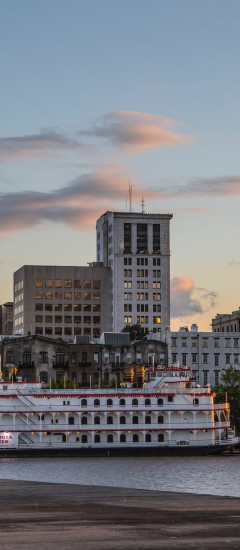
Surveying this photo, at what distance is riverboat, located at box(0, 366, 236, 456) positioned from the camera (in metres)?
103

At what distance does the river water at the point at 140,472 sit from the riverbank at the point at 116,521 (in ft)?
43.3

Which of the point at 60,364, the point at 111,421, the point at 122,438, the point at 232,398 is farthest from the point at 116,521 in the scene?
the point at 60,364

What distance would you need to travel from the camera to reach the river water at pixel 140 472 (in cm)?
6762

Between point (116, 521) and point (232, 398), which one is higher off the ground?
point (232, 398)

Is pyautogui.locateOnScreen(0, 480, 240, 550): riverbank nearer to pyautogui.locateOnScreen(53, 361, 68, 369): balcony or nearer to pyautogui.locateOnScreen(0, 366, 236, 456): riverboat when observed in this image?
pyautogui.locateOnScreen(0, 366, 236, 456): riverboat

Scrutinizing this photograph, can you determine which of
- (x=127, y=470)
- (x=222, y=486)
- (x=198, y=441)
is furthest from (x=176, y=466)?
(x=222, y=486)

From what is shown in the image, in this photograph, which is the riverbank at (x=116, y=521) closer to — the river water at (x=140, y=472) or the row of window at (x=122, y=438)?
the river water at (x=140, y=472)

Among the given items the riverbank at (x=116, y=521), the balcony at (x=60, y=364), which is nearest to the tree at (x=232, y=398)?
the balcony at (x=60, y=364)

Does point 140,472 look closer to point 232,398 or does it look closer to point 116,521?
point 116,521

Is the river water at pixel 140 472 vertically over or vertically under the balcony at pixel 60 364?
under

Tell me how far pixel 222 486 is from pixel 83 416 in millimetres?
38766

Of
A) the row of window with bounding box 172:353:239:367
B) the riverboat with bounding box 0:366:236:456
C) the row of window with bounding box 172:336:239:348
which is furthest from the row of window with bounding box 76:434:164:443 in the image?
the row of window with bounding box 172:336:239:348

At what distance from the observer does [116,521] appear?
126 ft

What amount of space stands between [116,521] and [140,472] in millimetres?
44446
